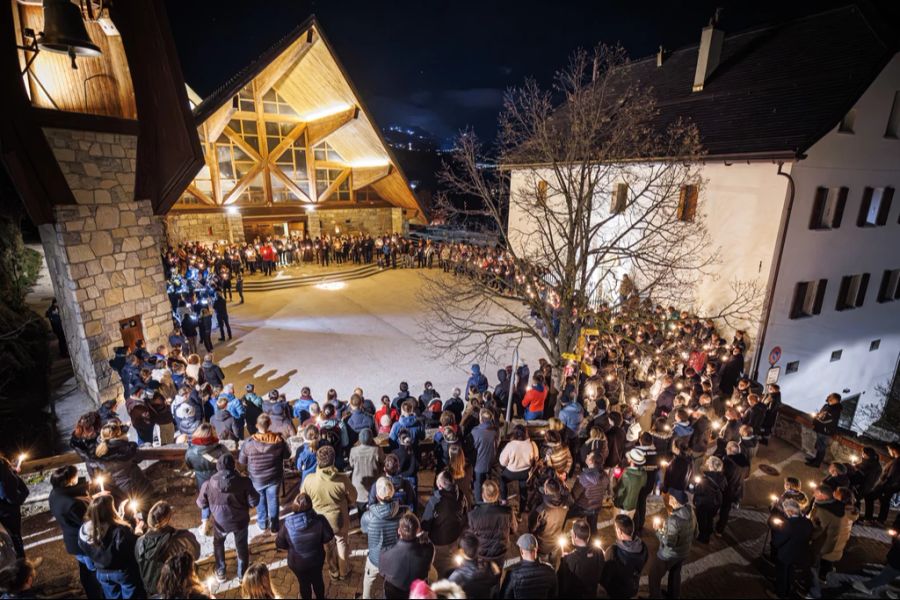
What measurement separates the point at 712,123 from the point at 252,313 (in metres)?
16.9

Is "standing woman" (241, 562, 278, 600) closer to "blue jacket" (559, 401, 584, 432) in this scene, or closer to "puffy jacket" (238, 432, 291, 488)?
"puffy jacket" (238, 432, 291, 488)

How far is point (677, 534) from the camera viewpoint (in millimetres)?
4367

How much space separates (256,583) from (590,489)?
12.1 feet

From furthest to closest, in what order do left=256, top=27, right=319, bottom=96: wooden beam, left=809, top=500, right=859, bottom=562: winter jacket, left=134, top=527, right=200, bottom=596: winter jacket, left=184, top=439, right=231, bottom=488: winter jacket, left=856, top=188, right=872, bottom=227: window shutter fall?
1. left=256, top=27, right=319, bottom=96: wooden beam
2. left=856, top=188, right=872, bottom=227: window shutter
3. left=184, top=439, right=231, bottom=488: winter jacket
4. left=809, top=500, right=859, bottom=562: winter jacket
5. left=134, top=527, right=200, bottom=596: winter jacket

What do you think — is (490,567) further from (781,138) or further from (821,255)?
(821,255)

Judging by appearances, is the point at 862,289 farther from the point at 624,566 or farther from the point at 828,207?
the point at 624,566

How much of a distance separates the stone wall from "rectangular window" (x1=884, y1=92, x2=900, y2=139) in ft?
70.3

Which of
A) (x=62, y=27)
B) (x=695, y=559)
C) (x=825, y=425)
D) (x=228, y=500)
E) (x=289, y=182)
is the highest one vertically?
(x=62, y=27)

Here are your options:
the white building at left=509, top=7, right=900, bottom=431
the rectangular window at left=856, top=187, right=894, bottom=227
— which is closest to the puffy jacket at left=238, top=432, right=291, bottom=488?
the white building at left=509, top=7, right=900, bottom=431

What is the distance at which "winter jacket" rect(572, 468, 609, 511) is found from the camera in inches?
204

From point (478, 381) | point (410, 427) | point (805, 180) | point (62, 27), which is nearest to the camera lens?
point (410, 427)

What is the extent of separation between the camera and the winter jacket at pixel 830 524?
15.9 feet

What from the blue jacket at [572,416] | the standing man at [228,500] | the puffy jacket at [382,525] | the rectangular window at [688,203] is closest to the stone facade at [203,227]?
the standing man at [228,500]

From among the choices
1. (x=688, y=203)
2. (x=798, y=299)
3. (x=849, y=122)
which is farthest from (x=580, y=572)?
(x=849, y=122)
